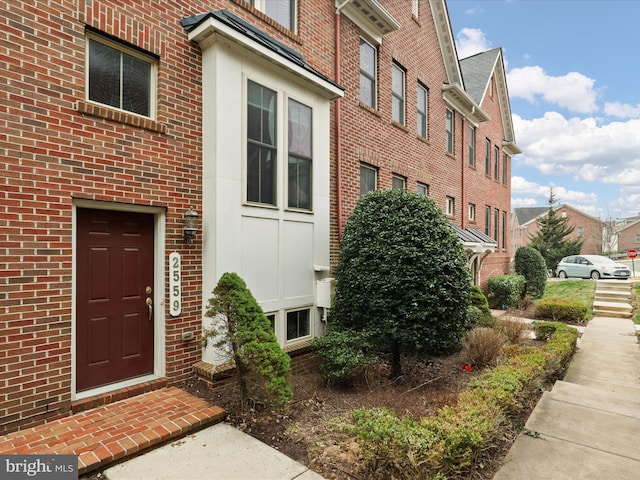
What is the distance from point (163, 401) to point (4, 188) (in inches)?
111

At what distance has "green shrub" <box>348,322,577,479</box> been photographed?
3.01m

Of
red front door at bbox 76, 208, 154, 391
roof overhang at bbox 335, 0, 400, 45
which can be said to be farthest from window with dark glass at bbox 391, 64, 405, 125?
red front door at bbox 76, 208, 154, 391

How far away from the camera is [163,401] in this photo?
14.1 feet

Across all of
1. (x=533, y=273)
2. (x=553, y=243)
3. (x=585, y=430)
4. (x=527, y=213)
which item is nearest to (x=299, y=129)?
(x=585, y=430)

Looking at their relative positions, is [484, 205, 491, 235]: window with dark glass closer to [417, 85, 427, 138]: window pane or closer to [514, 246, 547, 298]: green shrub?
[514, 246, 547, 298]: green shrub

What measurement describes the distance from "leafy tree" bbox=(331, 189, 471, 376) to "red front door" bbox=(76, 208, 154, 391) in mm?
3017

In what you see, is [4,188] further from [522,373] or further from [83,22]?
[522,373]

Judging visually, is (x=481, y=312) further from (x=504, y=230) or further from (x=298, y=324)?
(x=504, y=230)

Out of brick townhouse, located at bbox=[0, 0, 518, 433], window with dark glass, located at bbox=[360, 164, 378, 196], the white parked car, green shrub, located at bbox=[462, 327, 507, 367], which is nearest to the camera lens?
brick townhouse, located at bbox=[0, 0, 518, 433]

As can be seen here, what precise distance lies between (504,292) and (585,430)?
10011mm

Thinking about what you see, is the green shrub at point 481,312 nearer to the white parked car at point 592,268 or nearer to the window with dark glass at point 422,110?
the window with dark glass at point 422,110

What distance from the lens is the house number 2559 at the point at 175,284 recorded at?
4707mm

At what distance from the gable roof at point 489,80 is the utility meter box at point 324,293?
12.6m

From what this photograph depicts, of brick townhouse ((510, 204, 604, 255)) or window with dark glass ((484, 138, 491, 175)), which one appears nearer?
window with dark glass ((484, 138, 491, 175))
